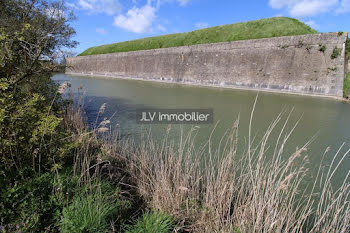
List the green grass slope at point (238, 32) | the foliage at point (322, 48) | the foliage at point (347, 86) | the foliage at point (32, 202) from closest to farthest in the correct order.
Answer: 1. the foliage at point (32, 202)
2. the foliage at point (347, 86)
3. the foliage at point (322, 48)
4. the green grass slope at point (238, 32)

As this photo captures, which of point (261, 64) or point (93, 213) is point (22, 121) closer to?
point (93, 213)

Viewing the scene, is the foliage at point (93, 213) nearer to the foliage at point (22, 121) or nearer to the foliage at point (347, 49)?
the foliage at point (22, 121)

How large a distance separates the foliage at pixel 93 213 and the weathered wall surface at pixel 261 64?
8.48m

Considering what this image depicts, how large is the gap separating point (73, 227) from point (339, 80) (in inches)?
612

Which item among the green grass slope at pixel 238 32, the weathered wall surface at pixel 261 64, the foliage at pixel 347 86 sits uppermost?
the green grass slope at pixel 238 32

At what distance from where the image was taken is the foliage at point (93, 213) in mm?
1715

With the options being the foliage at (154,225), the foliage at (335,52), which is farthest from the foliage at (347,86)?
the foliage at (154,225)

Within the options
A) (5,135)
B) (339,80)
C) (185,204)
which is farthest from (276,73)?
(5,135)

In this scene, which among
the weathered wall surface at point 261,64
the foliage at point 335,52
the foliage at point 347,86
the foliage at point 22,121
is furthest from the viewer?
the weathered wall surface at point 261,64

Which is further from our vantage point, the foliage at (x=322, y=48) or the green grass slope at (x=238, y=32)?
the green grass slope at (x=238, y=32)

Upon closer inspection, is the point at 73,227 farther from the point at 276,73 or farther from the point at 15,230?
the point at 276,73

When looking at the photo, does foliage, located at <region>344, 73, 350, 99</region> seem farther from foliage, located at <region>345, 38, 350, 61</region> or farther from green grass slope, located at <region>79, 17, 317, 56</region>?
green grass slope, located at <region>79, 17, 317, 56</region>

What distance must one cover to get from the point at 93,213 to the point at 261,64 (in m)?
16.7

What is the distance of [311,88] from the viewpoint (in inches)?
533
